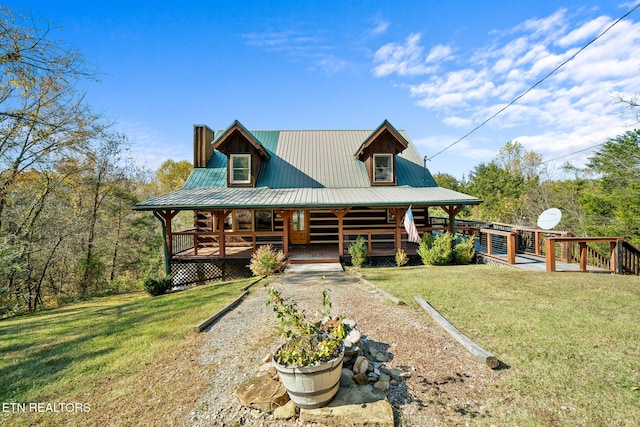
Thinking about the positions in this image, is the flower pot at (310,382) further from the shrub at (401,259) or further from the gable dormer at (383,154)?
the gable dormer at (383,154)

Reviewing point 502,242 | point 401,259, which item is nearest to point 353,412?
point 401,259

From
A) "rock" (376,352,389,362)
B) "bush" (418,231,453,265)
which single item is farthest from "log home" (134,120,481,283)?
"rock" (376,352,389,362)

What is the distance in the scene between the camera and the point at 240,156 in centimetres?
1438

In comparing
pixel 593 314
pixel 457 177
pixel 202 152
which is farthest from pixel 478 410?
pixel 457 177

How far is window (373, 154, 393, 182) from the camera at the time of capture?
14.9 meters

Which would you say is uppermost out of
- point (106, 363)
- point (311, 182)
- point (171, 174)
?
point (171, 174)

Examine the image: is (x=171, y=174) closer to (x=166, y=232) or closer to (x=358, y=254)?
(x=166, y=232)

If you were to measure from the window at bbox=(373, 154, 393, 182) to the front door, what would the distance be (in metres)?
4.40

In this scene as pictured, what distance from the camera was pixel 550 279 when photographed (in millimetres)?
8242

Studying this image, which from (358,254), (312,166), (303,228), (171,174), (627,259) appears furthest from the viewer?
(171,174)

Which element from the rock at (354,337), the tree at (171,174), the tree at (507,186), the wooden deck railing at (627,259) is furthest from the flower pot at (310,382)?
the tree at (171,174)

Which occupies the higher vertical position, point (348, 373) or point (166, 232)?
point (166, 232)

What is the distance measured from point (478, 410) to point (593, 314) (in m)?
4.55

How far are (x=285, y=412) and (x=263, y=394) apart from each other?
13.5 inches
